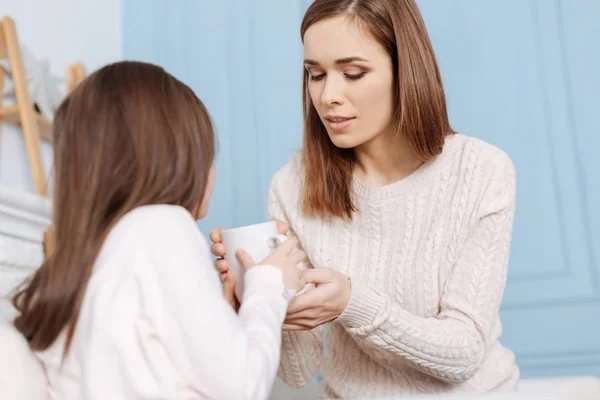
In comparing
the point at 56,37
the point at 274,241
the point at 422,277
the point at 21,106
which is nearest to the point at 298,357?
the point at 422,277

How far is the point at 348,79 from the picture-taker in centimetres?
125

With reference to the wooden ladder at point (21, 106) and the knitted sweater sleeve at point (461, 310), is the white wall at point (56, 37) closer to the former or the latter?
the wooden ladder at point (21, 106)

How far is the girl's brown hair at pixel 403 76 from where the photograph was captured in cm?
125

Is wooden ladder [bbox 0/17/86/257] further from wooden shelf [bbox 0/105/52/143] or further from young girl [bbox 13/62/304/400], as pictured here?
young girl [bbox 13/62/304/400]

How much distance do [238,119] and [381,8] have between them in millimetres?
1166

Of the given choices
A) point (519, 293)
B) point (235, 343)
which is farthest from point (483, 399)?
point (519, 293)

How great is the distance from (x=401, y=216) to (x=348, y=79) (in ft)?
1.06

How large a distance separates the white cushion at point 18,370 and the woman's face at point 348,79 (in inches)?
29.6

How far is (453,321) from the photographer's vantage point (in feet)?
3.79

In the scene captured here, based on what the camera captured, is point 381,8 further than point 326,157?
No

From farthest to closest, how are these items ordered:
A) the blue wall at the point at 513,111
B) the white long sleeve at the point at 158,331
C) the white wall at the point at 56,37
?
the blue wall at the point at 513,111 < the white wall at the point at 56,37 < the white long sleeve at the point at 158,331

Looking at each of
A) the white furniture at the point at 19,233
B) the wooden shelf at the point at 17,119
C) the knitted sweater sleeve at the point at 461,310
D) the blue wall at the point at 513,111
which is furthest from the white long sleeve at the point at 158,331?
the blue wall at the point at 513,111

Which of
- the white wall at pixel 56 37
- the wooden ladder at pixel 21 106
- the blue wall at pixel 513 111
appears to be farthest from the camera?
the blue wall at pixel 513 111

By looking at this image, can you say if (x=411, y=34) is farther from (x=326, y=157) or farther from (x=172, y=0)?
(x=172, y=0)
